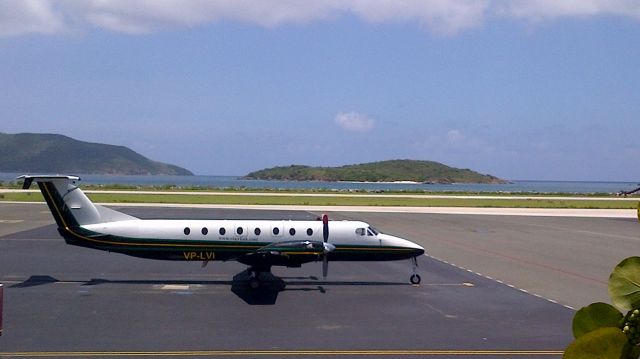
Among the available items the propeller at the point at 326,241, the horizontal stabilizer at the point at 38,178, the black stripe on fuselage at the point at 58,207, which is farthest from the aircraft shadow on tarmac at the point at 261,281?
the horizontal stabilizer at the point at 38,178

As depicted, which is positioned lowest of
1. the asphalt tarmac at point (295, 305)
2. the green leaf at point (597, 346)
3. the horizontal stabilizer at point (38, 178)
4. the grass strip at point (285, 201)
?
the asphalt tarmac at point (295, 305)

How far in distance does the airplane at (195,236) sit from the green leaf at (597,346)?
69.7 ft

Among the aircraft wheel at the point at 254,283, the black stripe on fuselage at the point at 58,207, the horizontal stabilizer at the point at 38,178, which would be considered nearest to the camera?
the aircraft wheel at the point at 254,283

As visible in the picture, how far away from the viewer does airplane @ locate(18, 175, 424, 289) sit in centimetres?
2314

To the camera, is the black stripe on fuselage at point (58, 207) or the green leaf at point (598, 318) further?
the black stripe on fuselage at point (58, 207)

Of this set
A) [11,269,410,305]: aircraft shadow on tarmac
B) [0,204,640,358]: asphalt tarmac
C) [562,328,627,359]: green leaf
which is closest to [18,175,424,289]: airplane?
[11,269,410,305]: aircraft shadow on tarmac

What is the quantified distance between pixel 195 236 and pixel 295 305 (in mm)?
5142

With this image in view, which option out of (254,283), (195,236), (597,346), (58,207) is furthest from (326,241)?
(597,346)

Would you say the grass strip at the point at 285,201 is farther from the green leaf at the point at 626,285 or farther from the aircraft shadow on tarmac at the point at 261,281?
the green leaf at the point at 626,285

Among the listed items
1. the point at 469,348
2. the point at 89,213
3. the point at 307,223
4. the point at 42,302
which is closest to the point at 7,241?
the point at 89,213

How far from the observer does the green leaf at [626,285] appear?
5.21ft

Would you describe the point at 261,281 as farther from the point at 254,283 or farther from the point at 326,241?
the point at 326,241

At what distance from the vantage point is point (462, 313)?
19.8m

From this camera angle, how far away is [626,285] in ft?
5.26
